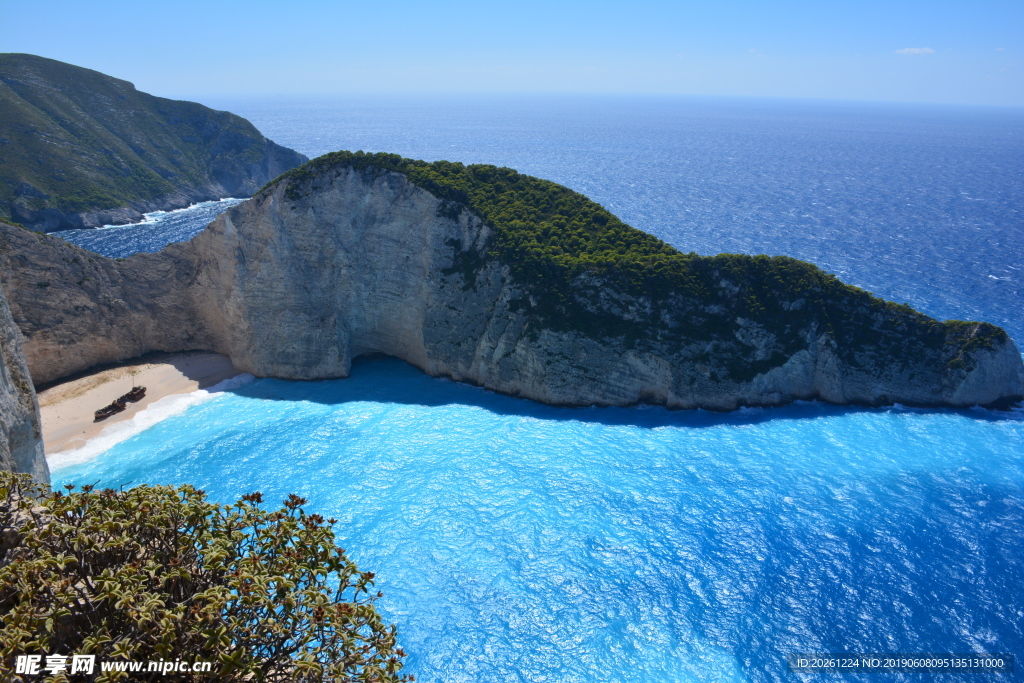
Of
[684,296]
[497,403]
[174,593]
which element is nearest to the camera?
[174,593]

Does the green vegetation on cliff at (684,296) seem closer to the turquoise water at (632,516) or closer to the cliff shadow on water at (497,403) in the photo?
the cliff shadow on water at (497,403)

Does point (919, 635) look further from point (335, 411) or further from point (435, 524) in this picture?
point (335, 411)

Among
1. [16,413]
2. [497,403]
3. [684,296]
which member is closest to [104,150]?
[16,413]

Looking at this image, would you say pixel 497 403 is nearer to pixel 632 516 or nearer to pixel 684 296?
pixel 632 516

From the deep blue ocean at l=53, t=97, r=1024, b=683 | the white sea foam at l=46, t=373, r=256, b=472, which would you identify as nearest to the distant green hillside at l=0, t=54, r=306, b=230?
the white sea foam at l=46, t=373, r=256, b=472

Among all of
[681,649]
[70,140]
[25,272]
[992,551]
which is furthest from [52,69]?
[992,551]

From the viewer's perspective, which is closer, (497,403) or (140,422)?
(140,422)

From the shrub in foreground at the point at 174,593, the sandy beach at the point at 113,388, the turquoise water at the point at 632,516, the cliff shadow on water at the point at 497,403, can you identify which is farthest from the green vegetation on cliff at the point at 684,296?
the shrub in foreground at the point at 174,593
